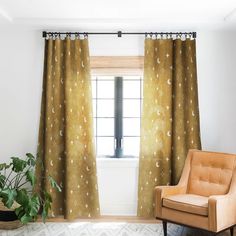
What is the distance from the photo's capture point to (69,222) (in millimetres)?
3945

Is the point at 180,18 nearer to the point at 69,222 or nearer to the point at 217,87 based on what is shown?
the point at 217,87

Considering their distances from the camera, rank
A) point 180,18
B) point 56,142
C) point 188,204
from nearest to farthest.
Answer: point 188,204 → point 180,18 → point 56,142

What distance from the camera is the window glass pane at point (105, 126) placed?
4.39m

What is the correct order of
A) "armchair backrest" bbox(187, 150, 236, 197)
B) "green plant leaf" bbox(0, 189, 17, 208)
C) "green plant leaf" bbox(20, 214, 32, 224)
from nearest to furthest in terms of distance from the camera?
"green plant leaf" bbox(0, 189, 17, 208), "green plant leaf" bbox(20, 214, 32, 224), "armchair backrest" bbox(187, 150, 236, 197)

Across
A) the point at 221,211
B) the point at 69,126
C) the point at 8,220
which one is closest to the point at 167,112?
the point at 69,126

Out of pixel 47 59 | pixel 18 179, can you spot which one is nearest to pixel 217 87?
pixel 47 59

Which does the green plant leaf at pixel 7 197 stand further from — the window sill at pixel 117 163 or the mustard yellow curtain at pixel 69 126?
the window sill at pixel 117 163

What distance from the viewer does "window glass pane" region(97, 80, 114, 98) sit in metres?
4.40

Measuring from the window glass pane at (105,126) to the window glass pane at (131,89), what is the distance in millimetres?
402

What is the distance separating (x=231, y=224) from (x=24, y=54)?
313 cm

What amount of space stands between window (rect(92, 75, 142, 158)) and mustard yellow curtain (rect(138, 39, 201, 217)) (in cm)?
30

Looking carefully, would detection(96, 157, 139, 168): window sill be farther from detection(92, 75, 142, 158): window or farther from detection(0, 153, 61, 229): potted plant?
detection(0, 153, 61, 229): potted plant

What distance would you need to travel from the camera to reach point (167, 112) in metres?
4.07

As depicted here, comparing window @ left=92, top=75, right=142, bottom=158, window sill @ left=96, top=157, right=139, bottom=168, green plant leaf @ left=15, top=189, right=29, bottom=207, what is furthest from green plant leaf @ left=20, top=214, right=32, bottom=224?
window @ left=92, top=75, right=142, bottom=158
